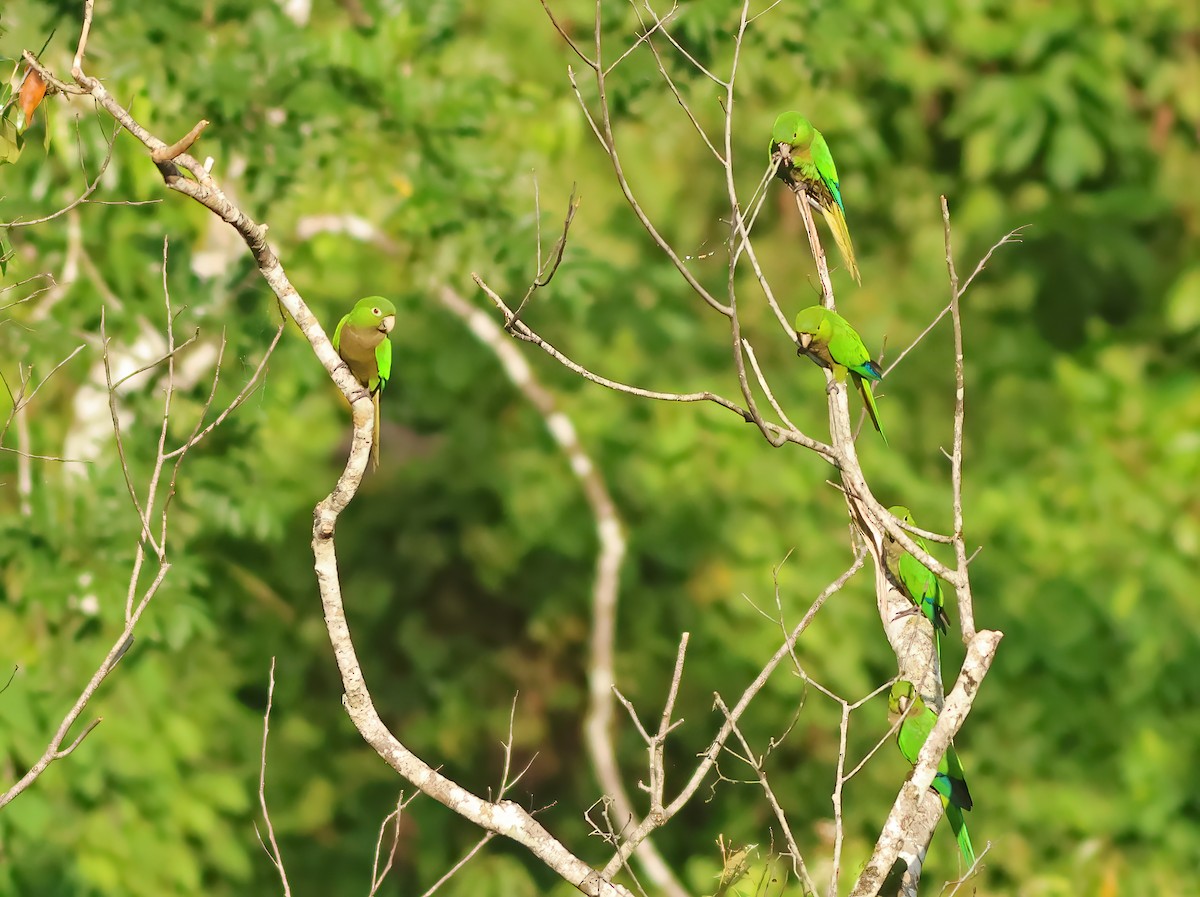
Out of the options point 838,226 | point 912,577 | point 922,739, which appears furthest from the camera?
point 838,226

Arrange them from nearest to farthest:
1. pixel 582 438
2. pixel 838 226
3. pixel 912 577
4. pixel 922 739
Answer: pixel 922 739
pixel 912 577
pixel 838 226
pixel 582 438

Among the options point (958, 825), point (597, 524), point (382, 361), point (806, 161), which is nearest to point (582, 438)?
point (597, 524)

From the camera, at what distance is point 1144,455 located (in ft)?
21.4

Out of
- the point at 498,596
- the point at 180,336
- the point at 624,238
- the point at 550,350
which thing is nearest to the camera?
the point at 550,350

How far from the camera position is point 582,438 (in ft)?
21.2

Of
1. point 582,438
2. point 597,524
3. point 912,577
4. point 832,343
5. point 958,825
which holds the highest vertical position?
point 832,343

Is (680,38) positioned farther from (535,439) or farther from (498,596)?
(498,596)

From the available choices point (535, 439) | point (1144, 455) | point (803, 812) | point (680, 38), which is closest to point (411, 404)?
point (535, 439)

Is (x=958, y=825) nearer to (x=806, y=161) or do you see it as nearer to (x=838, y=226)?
(x=838, y=226)

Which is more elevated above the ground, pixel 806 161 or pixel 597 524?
pixel 806 161

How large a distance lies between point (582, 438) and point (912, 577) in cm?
318

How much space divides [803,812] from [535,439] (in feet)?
6.96

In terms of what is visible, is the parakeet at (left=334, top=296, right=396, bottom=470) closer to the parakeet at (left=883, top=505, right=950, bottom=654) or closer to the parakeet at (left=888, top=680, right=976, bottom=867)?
the parakeet at (left=883, top=505, right=950, bottom=654)

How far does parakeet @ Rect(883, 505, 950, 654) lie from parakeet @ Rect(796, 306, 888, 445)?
0.30 metres
